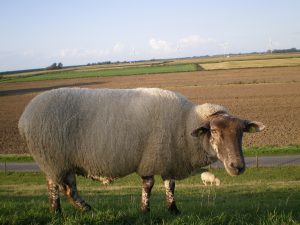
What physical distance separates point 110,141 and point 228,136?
2207 mm

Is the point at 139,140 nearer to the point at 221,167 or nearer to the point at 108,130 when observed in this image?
the point at 108,130

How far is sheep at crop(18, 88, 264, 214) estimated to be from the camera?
7.21 meters

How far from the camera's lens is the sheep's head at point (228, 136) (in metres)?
6.37

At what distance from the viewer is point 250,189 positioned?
15.1m

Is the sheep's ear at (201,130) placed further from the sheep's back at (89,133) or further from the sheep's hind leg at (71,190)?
the sheep's hind leg at (71,190)

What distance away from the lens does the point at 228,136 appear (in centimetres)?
650

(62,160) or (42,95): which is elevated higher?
(42,95)

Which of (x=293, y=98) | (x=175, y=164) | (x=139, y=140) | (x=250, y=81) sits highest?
(x=250, y=81)

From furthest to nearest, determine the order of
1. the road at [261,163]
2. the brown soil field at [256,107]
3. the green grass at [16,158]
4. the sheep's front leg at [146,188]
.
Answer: the brown soil field at [256,107] → the green grass at [16,158] → the road at [261,163] → the sheep's front leg at [146,188]

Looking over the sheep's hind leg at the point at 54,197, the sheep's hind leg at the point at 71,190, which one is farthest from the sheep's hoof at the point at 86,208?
the sheep's hind leg at the point at 54,197

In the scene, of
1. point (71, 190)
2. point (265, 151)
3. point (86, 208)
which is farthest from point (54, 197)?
point (265, 151)

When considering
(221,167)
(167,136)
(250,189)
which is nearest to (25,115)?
(167,136)

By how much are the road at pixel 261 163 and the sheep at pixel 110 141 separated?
1584cm

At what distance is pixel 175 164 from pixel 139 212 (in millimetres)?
1371
